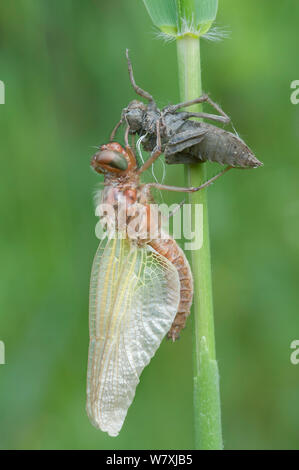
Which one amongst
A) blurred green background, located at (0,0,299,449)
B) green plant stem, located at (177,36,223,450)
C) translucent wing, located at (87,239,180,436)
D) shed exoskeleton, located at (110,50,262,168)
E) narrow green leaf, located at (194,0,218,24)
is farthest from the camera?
blurred green background, located at (0,0,299,449)

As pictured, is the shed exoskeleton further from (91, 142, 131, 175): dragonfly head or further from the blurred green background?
the blurred green background

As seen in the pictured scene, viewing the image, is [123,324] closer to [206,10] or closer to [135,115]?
[135,115]

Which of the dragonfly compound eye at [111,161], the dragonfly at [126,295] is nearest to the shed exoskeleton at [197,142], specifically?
the dragonfly at [126,295]

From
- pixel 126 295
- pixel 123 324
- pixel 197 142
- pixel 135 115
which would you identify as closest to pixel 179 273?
pixel 126 295

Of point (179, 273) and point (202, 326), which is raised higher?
point (179, 273)

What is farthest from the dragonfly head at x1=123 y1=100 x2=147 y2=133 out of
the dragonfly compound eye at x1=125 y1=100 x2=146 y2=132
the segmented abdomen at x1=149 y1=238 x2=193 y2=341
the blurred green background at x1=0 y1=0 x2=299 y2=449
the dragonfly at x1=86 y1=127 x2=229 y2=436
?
the blurred green background at x1=0 y1=0 x2=299 y2=449

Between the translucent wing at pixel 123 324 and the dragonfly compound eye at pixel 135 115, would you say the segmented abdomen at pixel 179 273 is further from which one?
the dragonfly compound eye at pixel 135 115
